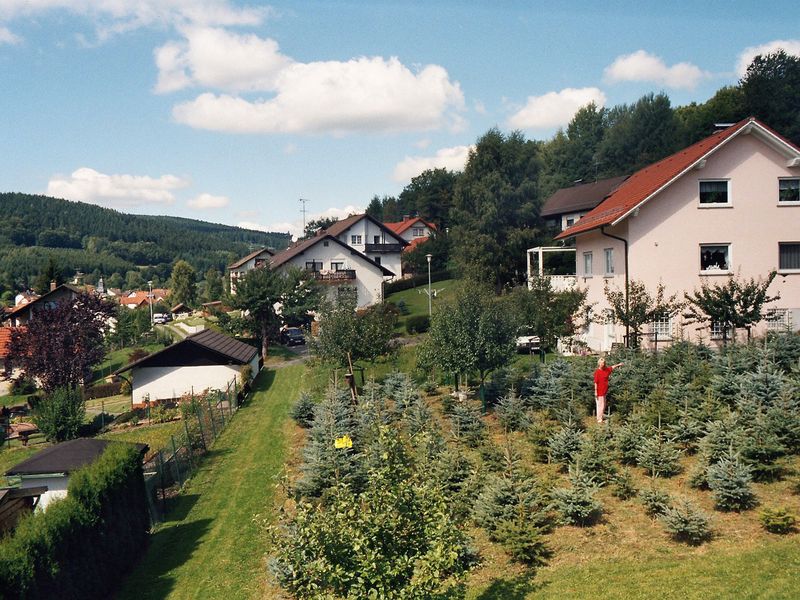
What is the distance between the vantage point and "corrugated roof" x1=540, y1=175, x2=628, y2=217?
196ft

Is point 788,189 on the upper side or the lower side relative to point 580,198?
lower

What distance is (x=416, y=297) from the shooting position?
6625cm

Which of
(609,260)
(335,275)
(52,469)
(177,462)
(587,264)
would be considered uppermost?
(335,275)

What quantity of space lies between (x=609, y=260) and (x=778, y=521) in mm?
21456

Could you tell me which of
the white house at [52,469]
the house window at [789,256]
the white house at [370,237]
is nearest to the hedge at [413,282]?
the white house at [370,237]

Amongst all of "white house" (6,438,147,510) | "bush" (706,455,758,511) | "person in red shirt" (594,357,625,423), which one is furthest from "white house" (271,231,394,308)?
"bush" (706,455,758,511)

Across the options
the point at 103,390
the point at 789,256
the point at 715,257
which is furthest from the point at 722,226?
the point at 103,390

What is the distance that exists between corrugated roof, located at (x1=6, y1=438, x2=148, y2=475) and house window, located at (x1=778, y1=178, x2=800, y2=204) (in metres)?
28.6

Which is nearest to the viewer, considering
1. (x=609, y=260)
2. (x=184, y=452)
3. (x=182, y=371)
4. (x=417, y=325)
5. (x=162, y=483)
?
(x=162, y=483)

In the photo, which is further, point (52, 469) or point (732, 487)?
point (52, 469)

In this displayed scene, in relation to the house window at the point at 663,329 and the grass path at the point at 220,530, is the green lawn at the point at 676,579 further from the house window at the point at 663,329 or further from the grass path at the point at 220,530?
the house window at the point at 663,329

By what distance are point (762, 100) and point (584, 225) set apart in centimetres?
4549

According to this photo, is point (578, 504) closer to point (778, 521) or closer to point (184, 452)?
point (778, 521)

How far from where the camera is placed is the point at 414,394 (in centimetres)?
2281
